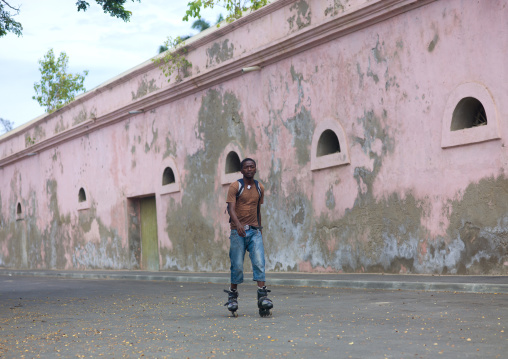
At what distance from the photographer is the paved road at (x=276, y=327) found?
6348mm

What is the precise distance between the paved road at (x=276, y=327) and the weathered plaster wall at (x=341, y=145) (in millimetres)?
2481

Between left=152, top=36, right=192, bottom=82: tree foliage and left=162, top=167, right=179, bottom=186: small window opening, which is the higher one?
left=152, top=36, right=192, bottom=82: tree foliage

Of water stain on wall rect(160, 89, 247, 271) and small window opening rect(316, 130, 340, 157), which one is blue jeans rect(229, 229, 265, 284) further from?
water stain on wall rect(160, 89, 247, 271)

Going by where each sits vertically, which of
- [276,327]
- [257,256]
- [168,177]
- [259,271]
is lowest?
[276,327]

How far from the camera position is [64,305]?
11773 millimetres

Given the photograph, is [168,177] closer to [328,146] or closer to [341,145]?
[328,146]

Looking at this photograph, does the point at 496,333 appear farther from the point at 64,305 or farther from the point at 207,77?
the point at 207,77

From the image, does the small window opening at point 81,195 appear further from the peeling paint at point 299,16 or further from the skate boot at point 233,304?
the skate boot at point 233,304

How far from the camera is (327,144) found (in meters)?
16.2

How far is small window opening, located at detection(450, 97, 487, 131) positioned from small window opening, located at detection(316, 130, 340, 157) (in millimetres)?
3515

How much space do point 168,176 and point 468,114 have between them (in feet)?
36.8

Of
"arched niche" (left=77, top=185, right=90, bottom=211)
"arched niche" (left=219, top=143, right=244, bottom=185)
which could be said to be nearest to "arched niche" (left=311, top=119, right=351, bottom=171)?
"arched niche" (left=219, top=143, right=244, bottom=185)

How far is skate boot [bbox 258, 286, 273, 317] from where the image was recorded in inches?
346

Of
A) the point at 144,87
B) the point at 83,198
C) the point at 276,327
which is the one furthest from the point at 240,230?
the point at 83,198
